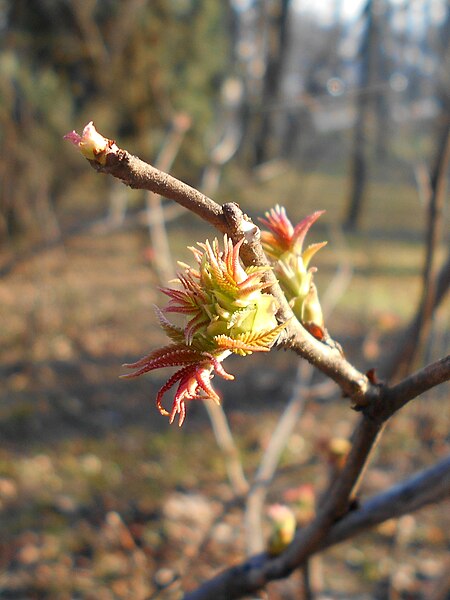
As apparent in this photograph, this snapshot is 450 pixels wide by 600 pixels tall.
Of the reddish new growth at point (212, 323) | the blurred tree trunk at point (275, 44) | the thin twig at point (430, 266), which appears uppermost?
the blurred tree trunk at point (275, 44)

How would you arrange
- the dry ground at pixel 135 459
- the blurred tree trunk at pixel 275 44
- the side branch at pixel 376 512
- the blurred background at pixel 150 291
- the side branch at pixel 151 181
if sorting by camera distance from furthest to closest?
1. the blurred tree trunk at pixel 275 44
2. the blurred background at pixel 150 291
3. the dry ground at pixel 135 459
4. the side branch at pixel 376 512
5. the side branch at pixel 151 181

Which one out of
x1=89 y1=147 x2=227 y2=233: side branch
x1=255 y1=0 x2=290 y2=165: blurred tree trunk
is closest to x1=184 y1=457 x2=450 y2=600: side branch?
x1=89 y1=147 x2=227 y2=233: side branch

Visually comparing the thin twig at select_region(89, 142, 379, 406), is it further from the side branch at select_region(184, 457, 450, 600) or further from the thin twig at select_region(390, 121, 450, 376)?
the thin twig at select_region(390, 121, 450, 376)

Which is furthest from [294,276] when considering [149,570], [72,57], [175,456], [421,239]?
[421,239]

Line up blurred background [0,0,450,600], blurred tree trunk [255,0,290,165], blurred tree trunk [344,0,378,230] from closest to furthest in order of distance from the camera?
blurred background [0,0,450,600], blurred tree trunk [344,0,378,230], blurred tree trunk [255,0,290,165]

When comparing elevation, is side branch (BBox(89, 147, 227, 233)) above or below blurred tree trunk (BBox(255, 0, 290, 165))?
below

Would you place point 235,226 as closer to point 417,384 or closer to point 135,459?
point 417,384

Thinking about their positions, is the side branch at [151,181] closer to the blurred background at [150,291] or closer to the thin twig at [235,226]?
the thin twig at [235,226]

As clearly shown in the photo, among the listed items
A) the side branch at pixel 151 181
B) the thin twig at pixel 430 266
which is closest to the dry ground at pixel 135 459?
the thin twig at pixel 430 266

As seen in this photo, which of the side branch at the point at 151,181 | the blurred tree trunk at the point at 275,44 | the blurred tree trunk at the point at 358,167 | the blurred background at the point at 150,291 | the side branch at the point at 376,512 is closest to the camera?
the side branch at the point at 151,181

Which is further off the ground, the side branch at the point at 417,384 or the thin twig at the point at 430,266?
the thin twig at the point at 430,266
